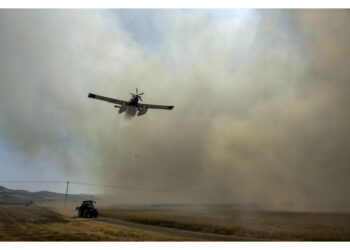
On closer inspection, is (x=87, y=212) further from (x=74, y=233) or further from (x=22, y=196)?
(x=22, y=196)

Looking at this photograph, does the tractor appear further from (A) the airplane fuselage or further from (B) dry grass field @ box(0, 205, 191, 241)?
(A) the airplane fuselage

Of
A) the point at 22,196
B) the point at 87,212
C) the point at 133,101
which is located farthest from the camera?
the point at 22,196

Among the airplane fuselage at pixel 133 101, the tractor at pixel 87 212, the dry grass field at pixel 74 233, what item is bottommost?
the dry grass field at pixel 74 233

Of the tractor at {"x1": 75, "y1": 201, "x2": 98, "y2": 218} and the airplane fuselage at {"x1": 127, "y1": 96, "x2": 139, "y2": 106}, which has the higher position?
the airplane fuselage at {"x1": 127, "y1": 96, "x2": 139, "y2": 106}

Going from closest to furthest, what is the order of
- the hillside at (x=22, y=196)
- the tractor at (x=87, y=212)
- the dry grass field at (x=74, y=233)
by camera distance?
the dry grass field at (x=74, y=233) < the tractor at (x=87, y=212) < the hillside at (x=22, y=196)

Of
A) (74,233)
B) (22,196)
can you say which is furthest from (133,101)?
(22,196)

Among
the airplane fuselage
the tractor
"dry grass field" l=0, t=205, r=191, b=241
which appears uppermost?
the airplane fuselage

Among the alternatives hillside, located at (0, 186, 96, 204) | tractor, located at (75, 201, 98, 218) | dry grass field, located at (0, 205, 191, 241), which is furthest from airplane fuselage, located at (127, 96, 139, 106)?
hillside, located at (0, 186, 96, 204)

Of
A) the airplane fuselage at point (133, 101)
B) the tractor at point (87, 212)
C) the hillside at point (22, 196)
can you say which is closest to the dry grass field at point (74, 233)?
the tractor at point (87, 212)

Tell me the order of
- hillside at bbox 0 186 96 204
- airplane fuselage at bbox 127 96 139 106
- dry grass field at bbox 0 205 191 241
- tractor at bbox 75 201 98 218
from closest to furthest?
dry grass field at bbox 0 205 191 241 → tractor at bbox 75 201 98 218 → airplane fuselage at bbox 127 96 139 106 → hillside at bbox 0 186 96 204

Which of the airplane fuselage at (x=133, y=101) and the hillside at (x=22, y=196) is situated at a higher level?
the airplane fuselage at (x=133, y=101)

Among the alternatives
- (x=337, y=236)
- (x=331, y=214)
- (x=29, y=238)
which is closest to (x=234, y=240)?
(x=337, y=236)

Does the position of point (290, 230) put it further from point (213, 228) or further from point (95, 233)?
point (95, 233)

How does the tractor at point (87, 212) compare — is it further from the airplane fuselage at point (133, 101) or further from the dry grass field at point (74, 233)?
the airplane fuselage at point (133, 101)
